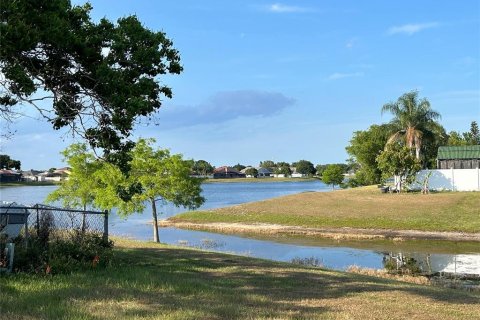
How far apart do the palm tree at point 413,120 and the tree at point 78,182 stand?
42475 millimetres

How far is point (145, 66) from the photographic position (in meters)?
12.0

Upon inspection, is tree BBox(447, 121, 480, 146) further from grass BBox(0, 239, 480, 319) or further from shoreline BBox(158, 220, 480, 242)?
grass BBox(0, 239, 480, 319)

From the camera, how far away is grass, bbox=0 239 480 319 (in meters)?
7.50

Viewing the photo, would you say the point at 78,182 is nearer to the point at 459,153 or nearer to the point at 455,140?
the point at 459,153

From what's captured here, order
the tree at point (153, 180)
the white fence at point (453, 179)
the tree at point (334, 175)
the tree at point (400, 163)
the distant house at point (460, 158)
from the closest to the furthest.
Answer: the tree at point (153, 180) < the tree at point (400, 163) < the white fence at point (453, 179) < the distant house at point (460, 158) < the tree at point (334, 175)

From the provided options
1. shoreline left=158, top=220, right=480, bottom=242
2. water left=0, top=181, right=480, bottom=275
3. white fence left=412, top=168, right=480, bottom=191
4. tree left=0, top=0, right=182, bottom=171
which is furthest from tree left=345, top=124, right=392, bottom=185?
tree left=0, top=0, right=182, bottom=171

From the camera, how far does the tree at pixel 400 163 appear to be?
185 ft

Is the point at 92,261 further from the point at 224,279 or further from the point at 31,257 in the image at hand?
the point at 224,279

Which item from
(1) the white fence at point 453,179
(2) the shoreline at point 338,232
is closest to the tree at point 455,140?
(1) the white fence at point 453,179

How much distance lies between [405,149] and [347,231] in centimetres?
2133

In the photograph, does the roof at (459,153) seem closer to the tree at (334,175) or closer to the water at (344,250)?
the water at (344,250)

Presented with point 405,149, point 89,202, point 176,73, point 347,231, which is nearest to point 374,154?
point 405,149

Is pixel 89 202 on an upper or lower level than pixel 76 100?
lower

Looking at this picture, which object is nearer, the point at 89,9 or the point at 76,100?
the point at 76,100
